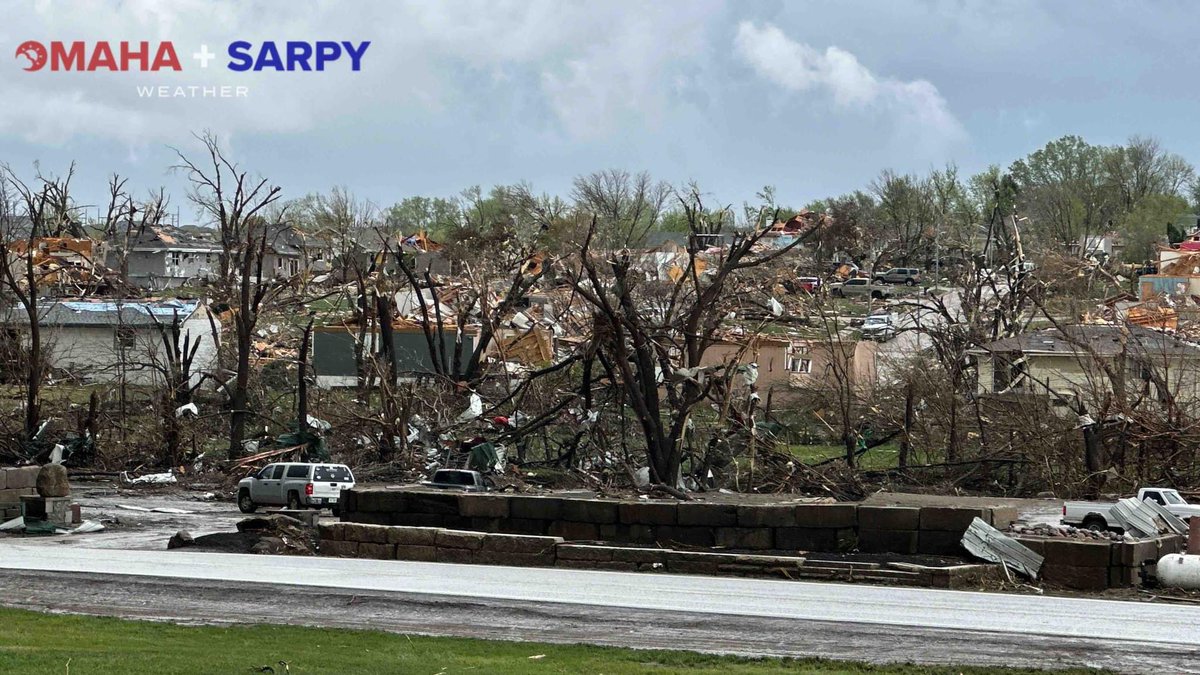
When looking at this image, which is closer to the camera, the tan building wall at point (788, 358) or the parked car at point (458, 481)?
the parked car at point (458, 481)

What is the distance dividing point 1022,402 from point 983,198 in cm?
9533

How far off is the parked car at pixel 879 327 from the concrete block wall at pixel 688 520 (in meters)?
36.0

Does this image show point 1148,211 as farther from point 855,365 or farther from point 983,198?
point 855,365

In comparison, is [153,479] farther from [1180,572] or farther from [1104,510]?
[1180,572]

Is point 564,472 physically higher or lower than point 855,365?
lower

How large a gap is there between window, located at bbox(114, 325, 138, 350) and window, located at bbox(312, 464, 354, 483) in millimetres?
20752

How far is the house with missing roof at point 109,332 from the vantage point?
55.9 meters

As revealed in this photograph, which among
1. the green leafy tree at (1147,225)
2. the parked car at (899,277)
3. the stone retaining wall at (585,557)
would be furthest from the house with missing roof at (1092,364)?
the green leafy tree at (1147,225)

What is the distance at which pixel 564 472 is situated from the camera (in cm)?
3675

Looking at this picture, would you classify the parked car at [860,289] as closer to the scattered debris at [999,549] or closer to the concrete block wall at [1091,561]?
the scattered debris at [999,549]

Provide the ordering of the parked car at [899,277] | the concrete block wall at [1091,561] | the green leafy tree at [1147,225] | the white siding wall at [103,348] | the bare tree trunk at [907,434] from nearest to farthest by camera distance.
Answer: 1. the concrete block wall at [1091,561]
2. the bare tree trunk at [907,434]
3. the white siding wall at [103,348]
4. the parked car at [899,277]
5. the green leafy tree at [1147,225]

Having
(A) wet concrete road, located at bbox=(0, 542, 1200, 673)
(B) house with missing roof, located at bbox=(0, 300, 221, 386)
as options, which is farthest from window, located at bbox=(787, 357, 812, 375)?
(A) wet concrete road, located at bbox=(0, 542, 1200, 673)

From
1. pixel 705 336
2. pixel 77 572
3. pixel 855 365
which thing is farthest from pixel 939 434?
pixel 77 572

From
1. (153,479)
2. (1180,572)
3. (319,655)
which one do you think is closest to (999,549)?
(1180,572)
